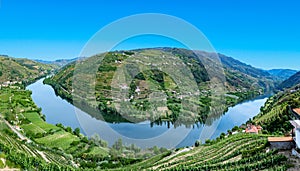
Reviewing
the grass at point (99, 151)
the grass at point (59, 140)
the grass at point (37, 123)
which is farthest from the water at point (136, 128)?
the grass at point (37, 123)

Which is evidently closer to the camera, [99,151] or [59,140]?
[99,151]

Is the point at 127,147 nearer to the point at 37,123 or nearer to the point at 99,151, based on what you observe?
the point at 99,151

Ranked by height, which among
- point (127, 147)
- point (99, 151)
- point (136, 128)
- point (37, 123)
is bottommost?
point (99, 151)

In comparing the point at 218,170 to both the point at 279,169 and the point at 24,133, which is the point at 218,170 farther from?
the point at 24,133

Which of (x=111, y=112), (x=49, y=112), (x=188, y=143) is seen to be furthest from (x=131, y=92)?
(x=49, y=112)

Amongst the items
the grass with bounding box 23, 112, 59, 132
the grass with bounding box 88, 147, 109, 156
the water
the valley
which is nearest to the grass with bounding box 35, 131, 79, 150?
the valley

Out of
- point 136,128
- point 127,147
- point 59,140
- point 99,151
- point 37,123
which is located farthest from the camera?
point 37,123

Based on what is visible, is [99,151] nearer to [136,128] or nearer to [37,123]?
[136,128]

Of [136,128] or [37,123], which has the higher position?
[136,128]

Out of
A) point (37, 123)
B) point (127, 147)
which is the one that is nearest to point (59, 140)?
point (37, 123)

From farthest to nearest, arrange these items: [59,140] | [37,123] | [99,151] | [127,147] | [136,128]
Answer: [37,123] → [136,128] → [59,140] → [99,151] → [127,147]
